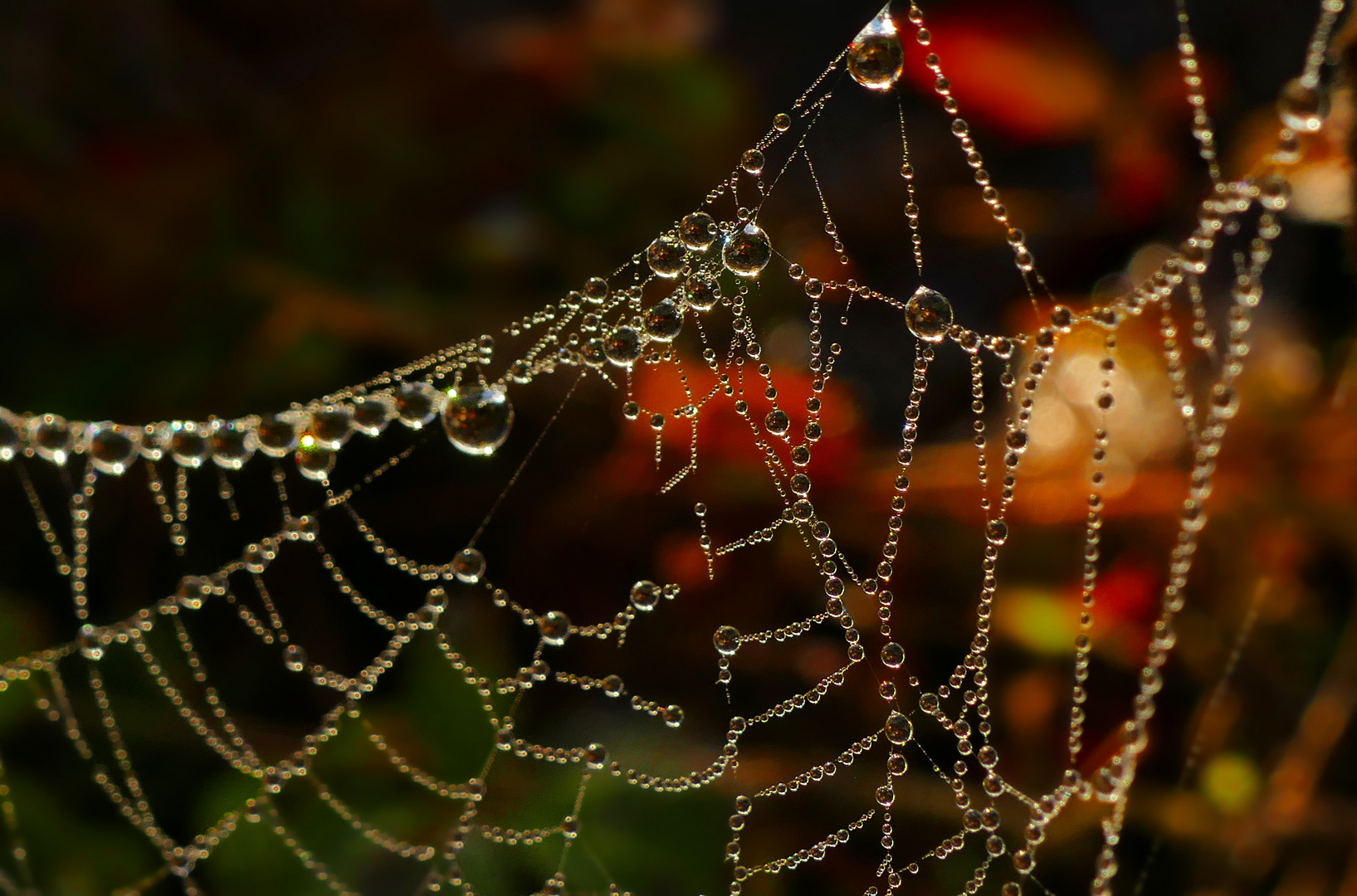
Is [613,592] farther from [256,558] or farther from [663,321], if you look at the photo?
[256,558]

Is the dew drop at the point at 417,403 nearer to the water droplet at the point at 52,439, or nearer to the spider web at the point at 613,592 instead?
the spider web at the point at 613,592

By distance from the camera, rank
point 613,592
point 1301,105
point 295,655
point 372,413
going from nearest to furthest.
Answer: point 1301,105 → point 372,413 → point 613,592 → point 295,655

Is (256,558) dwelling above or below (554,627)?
above

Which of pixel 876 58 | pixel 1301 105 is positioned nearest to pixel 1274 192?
pixel 1301 105

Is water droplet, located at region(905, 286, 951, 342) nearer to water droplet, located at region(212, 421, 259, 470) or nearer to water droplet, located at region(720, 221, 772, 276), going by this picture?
water droplet, located at region(720, 221, 772, 276)

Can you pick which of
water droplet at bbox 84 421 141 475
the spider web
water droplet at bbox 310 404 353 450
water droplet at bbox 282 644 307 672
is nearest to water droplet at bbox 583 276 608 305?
the spider web

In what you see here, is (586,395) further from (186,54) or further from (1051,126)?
(186,54)

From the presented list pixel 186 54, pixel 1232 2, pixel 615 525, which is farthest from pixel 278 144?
pixel 1232 2
